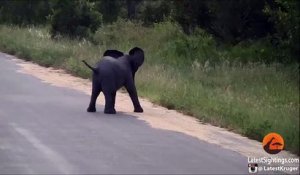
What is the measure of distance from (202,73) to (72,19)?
15783mm

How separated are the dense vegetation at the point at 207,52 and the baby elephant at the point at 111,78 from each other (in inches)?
57.1

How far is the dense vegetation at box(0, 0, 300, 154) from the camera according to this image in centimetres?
1273

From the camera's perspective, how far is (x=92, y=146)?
33.6ft

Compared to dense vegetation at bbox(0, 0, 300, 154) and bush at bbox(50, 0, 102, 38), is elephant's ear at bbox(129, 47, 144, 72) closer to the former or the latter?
dense vegetation at bbox(0, 0, 300, 154)

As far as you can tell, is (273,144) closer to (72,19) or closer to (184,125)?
(184,125)

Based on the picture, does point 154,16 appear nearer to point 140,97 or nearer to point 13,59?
point 13,59

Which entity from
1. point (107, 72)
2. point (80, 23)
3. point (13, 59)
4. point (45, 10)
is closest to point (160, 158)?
point (107, 72)

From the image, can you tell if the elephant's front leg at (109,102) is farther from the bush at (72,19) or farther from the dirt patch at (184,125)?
the bush at (72,19)

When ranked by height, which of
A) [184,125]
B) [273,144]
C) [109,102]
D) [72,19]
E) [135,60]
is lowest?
[72,19]

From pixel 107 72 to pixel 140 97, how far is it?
3.33 m

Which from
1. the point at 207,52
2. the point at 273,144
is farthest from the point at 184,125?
the point at 207,52

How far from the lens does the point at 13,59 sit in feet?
90.7

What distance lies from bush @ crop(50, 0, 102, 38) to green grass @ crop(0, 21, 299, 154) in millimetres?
816

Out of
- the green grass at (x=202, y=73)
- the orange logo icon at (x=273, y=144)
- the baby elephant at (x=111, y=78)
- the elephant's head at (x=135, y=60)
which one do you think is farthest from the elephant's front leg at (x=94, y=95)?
the orange logo icon at (x=273, y=144)
